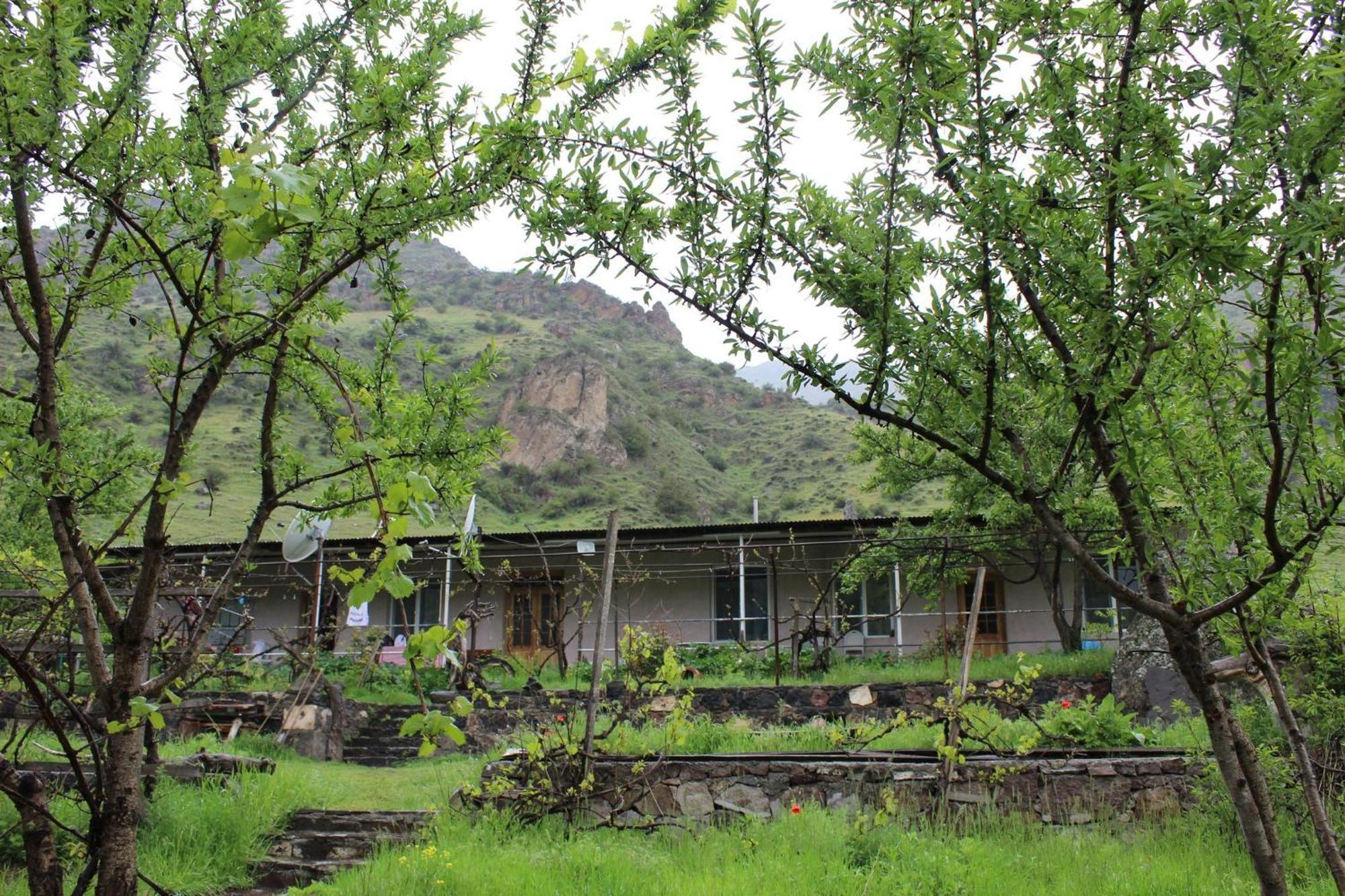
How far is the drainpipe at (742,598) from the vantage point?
1572 cm

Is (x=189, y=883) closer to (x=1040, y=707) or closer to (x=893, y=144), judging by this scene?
(x=893, y=144)

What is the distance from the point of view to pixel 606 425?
46344 mm

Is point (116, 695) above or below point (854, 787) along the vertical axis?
above

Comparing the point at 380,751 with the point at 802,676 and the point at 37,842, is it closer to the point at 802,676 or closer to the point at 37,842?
the point at 802,676

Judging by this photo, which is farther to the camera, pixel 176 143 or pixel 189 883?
pixel 189 883

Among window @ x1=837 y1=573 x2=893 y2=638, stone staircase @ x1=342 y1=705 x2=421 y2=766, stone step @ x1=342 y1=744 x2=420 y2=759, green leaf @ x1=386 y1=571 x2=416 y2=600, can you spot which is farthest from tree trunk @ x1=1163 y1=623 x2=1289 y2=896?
window @ x1=837 y1=573 x2=893 y2=638

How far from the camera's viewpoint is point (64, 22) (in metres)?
2.44

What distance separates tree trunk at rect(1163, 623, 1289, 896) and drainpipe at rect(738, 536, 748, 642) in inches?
481

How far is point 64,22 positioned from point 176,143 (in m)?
0.52

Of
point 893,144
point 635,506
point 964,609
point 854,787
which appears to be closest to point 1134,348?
point 893,144

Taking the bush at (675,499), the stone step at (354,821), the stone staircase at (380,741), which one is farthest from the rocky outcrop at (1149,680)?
the bush at (675,499)

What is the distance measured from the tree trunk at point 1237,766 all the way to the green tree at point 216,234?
6.01 feet

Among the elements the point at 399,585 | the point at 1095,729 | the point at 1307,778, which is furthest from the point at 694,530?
the point at 399,585

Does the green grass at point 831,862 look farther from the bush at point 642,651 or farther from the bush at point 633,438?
the bush at point 633,438
